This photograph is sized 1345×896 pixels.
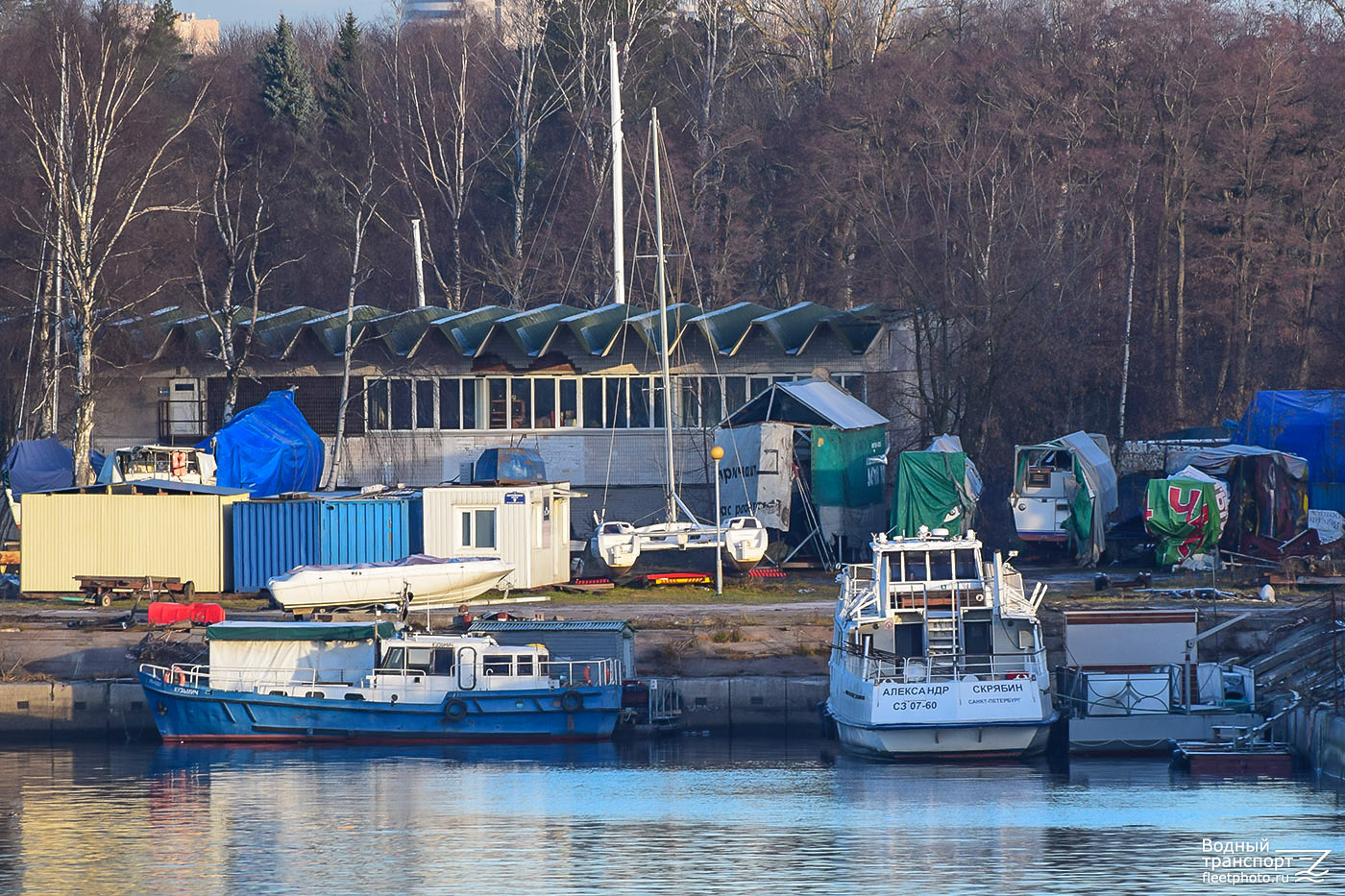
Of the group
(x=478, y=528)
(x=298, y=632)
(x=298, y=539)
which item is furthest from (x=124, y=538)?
→ (x=298, y=632)

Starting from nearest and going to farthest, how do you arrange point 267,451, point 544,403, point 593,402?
point 267,451 → point 593,402 → point 544,403

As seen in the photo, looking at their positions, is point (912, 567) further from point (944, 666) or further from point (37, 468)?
point (37, 468)

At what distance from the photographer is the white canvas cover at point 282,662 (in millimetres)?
31031

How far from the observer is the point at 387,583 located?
34812 mm

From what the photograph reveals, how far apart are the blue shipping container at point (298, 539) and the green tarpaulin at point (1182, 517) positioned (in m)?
16.2

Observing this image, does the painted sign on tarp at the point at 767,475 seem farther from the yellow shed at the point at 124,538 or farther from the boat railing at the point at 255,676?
the boat railing at the point at 255,676

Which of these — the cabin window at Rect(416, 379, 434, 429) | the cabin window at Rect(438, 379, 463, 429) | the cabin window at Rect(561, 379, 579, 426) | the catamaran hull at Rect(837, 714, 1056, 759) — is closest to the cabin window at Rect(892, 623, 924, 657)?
the catamaran hull at Rect(837, 714, 1056, 759)

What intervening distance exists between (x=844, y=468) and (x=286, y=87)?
40983 millimetres

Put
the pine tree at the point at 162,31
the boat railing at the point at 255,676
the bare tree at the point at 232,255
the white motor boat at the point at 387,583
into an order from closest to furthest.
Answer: the boat railing at the point at 255,676, the white motor boat at the point at 387,583, the bare tree at the point at 232,255, the pine tree at the point at 162,31

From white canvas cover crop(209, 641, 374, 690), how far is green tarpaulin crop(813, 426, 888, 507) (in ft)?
44.9

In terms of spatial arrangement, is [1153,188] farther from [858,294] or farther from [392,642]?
[392,642]

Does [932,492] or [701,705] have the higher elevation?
[932,492]

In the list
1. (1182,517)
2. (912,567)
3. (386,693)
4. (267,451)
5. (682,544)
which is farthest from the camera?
(267,451)

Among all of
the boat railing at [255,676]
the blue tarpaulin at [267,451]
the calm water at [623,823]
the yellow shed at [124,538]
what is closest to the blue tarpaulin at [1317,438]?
the calm water at [623,823]
